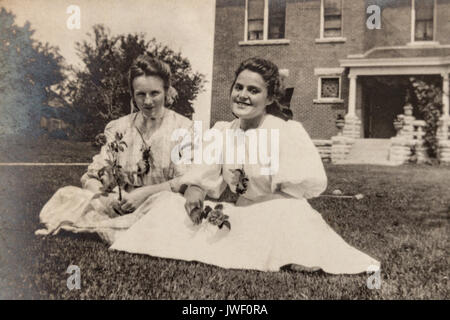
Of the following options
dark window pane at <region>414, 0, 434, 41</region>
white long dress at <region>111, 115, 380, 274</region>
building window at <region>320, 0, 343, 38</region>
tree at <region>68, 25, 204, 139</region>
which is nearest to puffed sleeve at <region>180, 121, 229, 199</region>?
white long dress at <region>111, 115, 380, 274</region>

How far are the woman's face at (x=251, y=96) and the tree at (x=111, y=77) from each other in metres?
0.40

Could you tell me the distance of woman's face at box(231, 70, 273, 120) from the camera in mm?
2836

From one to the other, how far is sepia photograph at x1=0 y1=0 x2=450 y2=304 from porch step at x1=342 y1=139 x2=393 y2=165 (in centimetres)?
1

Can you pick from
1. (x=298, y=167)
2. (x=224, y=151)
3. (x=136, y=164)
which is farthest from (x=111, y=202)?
(x=298, y=167)

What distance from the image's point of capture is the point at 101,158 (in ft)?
10.5

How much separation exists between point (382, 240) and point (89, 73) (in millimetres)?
2397

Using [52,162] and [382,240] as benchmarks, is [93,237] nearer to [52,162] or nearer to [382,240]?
[52,162]

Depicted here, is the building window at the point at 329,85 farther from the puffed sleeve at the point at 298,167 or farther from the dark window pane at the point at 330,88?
the puffed sleeve at the point at 298,167

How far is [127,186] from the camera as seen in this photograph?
10.3ft

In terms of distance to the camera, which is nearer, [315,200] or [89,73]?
[315,200]

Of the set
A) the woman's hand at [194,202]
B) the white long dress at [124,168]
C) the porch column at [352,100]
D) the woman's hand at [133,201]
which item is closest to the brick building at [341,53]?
the porch column at [352,100]

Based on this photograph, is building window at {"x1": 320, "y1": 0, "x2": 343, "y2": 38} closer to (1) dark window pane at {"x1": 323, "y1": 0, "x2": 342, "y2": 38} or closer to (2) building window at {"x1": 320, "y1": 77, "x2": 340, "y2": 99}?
(1) dark window pane at {"x1": 323, "y1": 0, "x2": 342, "y2": 38}

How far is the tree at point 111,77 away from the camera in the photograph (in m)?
3.14
